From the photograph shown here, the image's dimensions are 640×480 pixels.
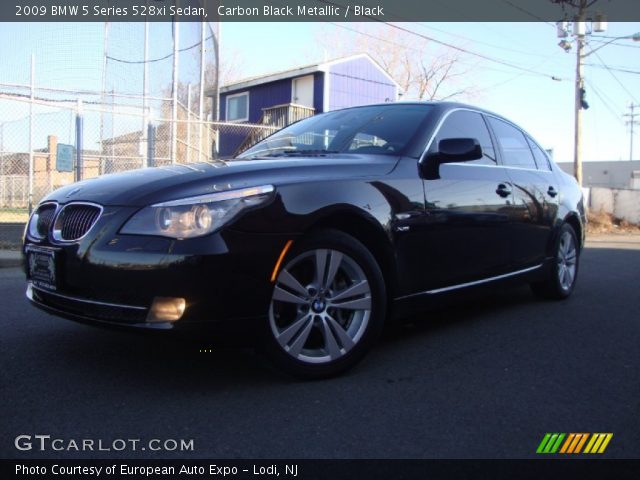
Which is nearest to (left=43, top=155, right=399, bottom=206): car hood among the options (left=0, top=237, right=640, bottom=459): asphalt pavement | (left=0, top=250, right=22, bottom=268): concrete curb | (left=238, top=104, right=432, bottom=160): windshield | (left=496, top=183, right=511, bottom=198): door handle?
(left=238, top=104, right=432, bottom=160): windshield

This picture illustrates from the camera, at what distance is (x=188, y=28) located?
12648 mm

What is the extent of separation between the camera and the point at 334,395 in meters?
2.97

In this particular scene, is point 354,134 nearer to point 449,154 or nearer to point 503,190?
point 449,154

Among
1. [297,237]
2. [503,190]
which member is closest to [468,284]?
[503,190]

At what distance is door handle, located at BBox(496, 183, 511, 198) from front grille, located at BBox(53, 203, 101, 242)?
2.87 meters

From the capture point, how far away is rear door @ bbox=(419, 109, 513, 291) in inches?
148

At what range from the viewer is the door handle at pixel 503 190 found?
445 centimetres

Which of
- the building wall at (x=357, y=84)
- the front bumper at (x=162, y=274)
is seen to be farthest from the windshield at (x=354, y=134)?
the building wall at (x=357, y=84)

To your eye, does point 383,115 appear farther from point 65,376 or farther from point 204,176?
point 65,376

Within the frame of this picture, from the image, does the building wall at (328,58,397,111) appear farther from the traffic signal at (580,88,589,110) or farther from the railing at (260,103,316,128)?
the traffic signal at (580,88,589,110)

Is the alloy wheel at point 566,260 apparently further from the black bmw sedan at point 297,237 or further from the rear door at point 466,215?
the black bmw sedan at point 297,237

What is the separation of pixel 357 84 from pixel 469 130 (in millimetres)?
19402
